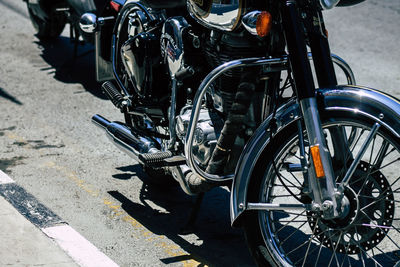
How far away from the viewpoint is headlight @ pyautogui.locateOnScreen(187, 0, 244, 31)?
3157 mm

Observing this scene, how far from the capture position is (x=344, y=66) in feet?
11.1

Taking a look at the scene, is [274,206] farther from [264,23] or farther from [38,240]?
[38,240]

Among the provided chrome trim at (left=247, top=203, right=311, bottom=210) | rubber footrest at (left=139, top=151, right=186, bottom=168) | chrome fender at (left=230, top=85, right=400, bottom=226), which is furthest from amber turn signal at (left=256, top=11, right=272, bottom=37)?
rubber footrest at (left=139, top=151, right=186, bottom=168)

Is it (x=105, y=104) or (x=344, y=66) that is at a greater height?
(x=344, y=66)

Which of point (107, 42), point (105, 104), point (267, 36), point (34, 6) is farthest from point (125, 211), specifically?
point (34, 6)

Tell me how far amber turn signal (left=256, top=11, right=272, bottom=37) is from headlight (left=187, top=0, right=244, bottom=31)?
19 cm

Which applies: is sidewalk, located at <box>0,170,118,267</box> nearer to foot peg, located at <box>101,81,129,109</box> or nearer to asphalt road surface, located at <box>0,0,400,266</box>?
asphalt road surface, located at <box>0,0,400,266</box>

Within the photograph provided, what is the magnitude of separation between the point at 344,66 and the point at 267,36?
0.50 meters

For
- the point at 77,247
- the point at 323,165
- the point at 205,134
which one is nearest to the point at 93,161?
the point at 77,247

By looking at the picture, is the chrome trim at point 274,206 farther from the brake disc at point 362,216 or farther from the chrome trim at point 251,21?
the chrome trim at point 251,21

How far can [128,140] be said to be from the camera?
4125 mm

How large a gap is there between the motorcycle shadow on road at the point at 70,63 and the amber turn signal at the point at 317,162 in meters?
3.88

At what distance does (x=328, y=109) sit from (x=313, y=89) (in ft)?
0.39

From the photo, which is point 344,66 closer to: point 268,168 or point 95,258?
point 268,168
